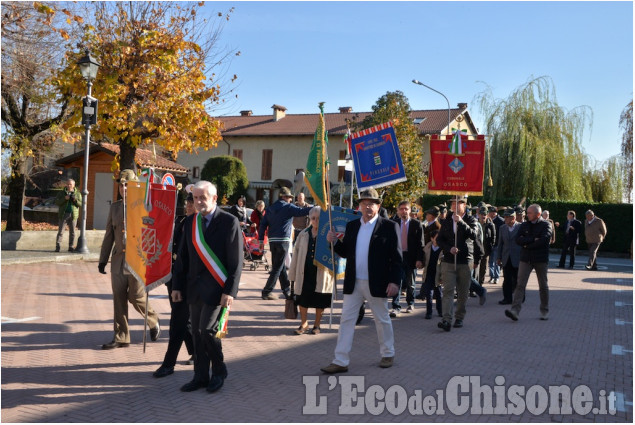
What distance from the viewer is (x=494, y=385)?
6.14 meters

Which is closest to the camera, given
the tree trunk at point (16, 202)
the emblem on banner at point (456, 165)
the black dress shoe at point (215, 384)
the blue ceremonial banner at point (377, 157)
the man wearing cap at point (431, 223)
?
the black dress shoe at point (215, 384)

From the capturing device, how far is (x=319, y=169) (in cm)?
776

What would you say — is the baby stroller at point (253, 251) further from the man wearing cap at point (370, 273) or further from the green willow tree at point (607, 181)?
the green willow tree at point (607, 181)

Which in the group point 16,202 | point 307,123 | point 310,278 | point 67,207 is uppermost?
point 307,123

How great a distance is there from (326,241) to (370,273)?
5.83 ft

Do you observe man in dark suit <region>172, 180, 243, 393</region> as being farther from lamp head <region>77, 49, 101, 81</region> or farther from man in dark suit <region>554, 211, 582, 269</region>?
man in dark suit <region>554, 211, 582, 269</region>

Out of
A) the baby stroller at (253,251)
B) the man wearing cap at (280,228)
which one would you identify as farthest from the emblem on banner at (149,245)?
the baby stroller at (253,251)

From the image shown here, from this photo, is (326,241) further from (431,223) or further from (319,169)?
(431,223)

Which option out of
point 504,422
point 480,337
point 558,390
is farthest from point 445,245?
point 504,422

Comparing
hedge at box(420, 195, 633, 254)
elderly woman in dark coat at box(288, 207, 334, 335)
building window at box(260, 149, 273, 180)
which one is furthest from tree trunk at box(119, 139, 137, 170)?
building window at box(260, 149, 273, 180)

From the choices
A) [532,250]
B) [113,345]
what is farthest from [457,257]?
[113,345]

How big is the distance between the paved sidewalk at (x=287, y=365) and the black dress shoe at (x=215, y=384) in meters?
0.08

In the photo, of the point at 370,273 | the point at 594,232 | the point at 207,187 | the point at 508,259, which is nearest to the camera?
the point at 207,187

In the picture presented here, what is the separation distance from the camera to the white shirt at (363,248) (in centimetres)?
→ 666
